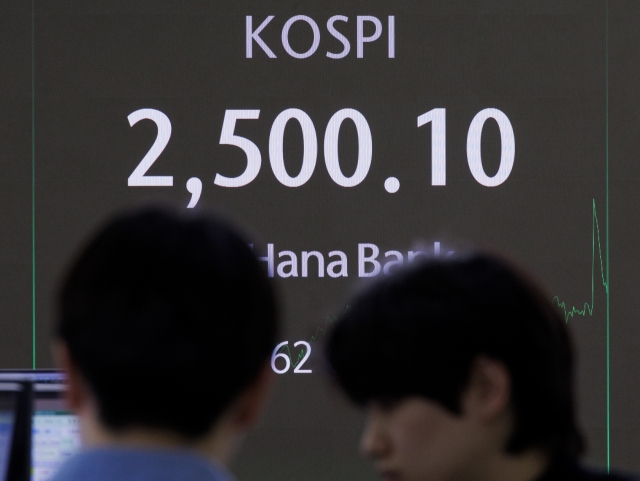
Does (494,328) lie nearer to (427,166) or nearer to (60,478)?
(60,478)

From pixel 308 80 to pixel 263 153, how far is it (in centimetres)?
31

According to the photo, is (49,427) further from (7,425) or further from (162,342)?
(162,342)

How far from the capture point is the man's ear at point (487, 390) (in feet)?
2.81

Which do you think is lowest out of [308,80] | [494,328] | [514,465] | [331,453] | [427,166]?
[331,453]

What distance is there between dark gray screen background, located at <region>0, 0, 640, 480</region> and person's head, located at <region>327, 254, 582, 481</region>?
7.73ft

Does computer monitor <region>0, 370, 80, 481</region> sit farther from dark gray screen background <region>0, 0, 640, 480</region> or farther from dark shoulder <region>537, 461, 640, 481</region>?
dark gray screen background <region>0, 0, 640, 480</region>

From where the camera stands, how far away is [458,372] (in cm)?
86

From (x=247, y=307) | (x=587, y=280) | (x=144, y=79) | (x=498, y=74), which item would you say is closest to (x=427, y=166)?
(x=498, y=74)

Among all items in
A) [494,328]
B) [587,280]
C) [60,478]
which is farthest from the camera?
[587,280]

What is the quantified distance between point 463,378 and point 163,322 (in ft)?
1.20

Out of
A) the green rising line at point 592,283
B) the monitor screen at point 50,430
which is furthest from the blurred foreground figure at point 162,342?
the green rising line at point 592,283

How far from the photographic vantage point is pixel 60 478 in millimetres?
562

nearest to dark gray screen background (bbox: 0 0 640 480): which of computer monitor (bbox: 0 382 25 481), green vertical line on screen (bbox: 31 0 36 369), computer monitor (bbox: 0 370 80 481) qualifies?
green vertical line on screen (bbox: 31 0 36 369)

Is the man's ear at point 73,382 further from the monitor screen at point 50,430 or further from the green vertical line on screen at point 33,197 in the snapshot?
the green vertical line on screen at point 33,197
